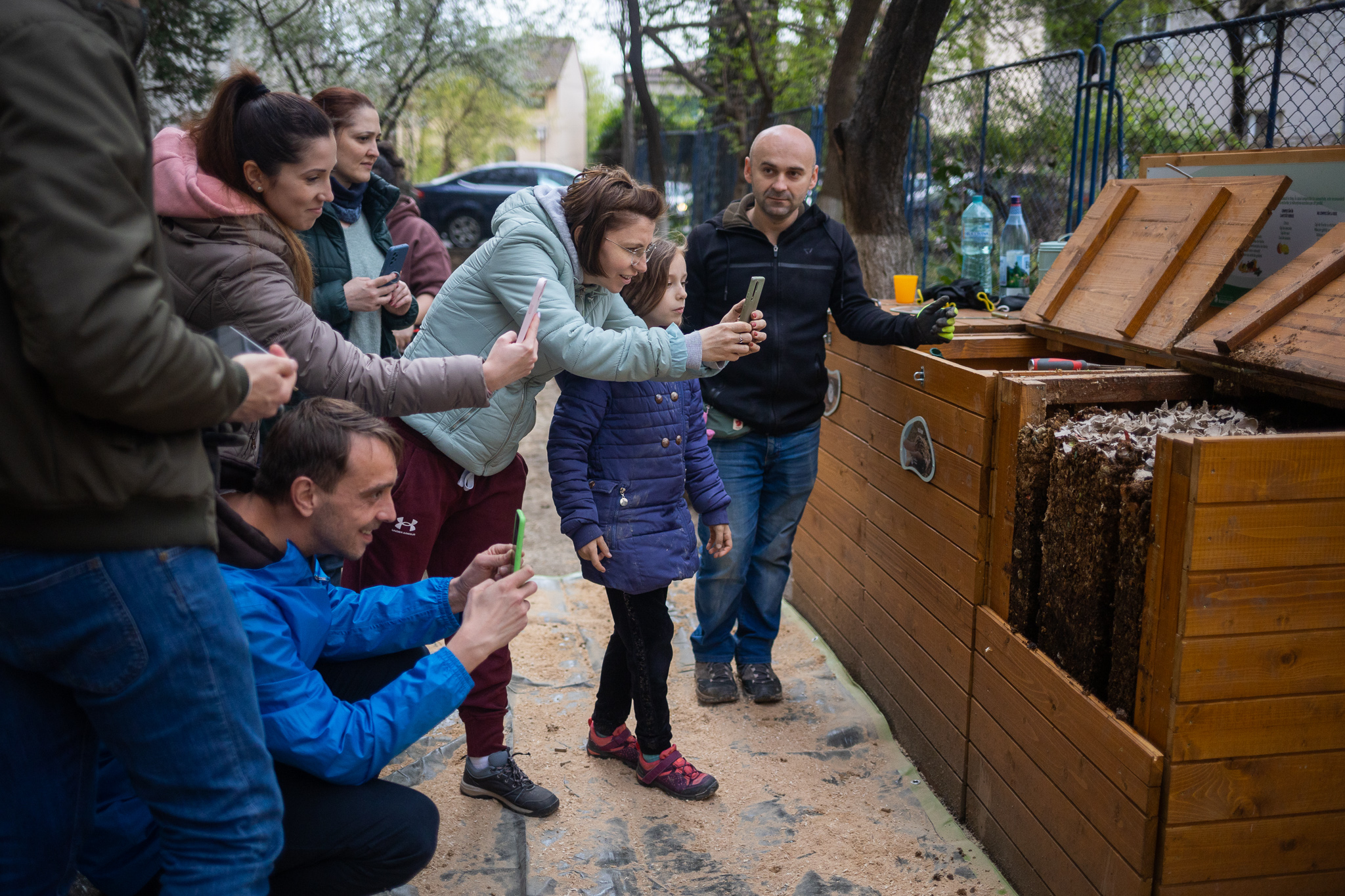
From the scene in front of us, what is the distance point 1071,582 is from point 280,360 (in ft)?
6.06

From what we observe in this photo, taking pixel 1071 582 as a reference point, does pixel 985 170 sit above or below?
above

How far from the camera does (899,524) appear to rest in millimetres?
3482

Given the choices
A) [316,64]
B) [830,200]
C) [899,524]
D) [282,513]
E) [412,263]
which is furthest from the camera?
[316,64]

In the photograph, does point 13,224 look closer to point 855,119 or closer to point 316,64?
point 855,119

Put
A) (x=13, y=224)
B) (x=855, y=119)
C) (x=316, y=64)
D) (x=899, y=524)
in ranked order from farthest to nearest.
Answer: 1. (x=316, y=64)
2. (x=855, y=119)
3. (x=899, y=524)
4. (x=13, y=224)

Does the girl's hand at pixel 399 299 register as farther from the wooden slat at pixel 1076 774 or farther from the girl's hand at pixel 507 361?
the wooden slat at pixel 1076 774

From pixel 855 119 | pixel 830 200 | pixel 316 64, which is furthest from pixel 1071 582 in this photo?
pixel 316 64

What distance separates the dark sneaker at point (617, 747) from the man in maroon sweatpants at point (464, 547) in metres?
0.31

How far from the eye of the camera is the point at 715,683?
381 centimetres

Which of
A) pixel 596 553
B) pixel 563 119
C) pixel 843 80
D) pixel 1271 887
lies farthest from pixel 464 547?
pixel 563 119

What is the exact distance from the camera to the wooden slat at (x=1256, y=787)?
2047mm

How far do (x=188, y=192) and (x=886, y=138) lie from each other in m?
4.47

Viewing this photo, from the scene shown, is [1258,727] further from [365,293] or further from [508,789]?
[365,293]

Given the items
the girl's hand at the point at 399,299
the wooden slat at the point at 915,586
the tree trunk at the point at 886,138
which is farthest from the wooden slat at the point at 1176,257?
the tree trunk at the point at 886,138
